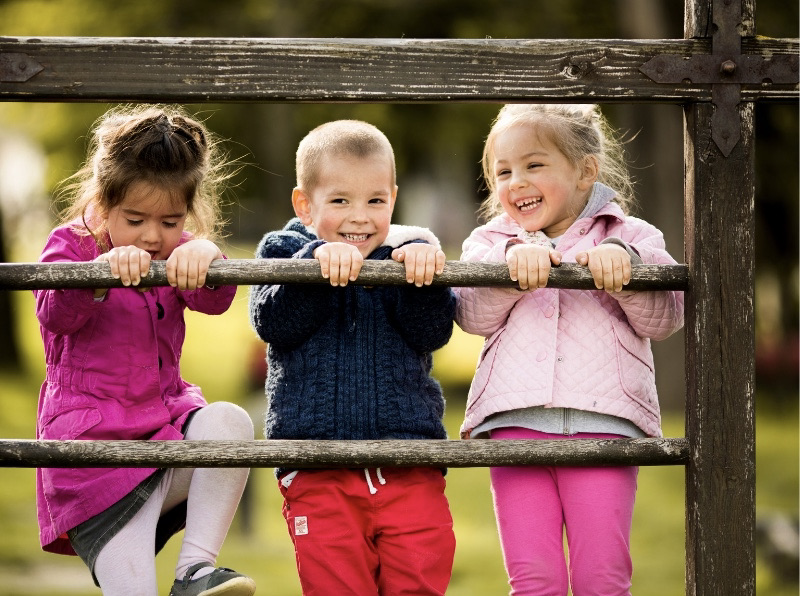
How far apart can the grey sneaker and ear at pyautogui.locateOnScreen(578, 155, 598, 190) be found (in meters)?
1.35

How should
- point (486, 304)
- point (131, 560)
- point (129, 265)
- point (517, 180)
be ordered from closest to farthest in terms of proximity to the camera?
point (129, 265) → point (131, 560) → point (486, 304) → point (517, 180)

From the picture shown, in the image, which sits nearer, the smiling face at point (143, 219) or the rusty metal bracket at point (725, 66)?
the rusty metal bracket at point (725, 66)

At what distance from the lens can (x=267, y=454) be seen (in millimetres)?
2512

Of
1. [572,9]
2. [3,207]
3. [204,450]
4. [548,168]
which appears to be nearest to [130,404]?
[204,450]

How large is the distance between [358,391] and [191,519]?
1.68ft

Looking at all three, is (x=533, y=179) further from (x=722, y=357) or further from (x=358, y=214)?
(x=722, y=357)

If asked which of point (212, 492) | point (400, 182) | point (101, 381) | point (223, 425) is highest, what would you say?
point (400, 182)

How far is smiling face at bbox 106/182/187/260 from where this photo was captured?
2906 millimetres

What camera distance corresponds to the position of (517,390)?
2.91 meters

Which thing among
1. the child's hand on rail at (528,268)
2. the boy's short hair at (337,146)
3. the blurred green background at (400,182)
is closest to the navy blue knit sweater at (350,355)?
the boy's short hair at (337,146)

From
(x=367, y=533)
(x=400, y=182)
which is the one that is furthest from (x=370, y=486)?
(x=400, y=182)

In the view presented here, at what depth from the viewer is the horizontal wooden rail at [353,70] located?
254cm

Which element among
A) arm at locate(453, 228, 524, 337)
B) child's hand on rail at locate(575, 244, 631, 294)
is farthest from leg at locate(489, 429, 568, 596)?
child's hand on rail at locate(575, 244, 631, 294)

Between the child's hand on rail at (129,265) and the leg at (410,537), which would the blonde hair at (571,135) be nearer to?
the leg at (410,537)
